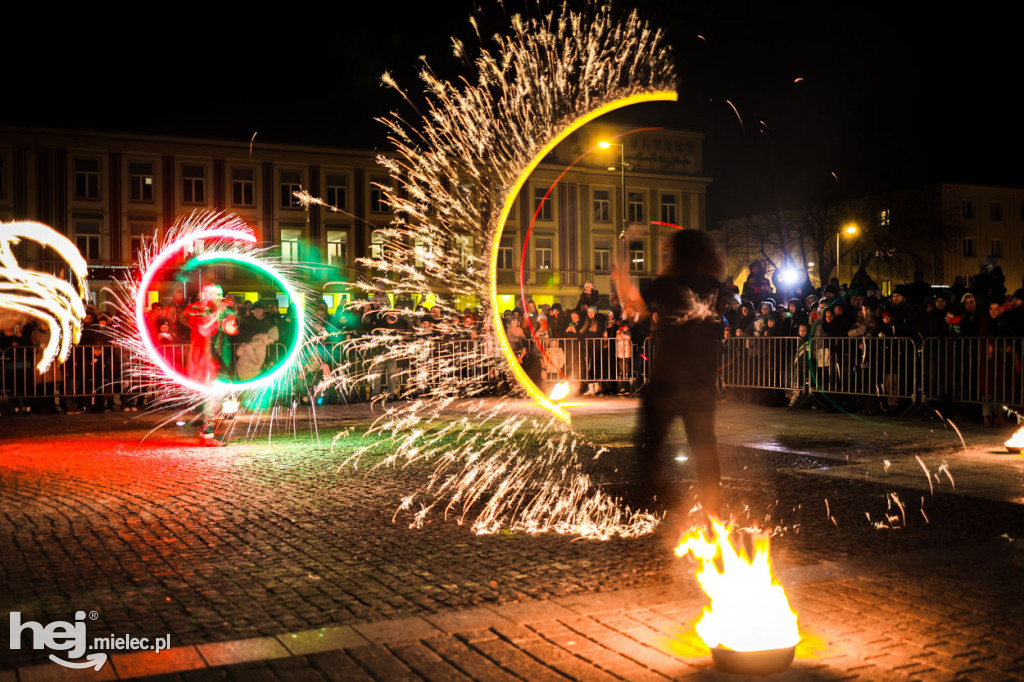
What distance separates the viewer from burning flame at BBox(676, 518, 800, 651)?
149 inches

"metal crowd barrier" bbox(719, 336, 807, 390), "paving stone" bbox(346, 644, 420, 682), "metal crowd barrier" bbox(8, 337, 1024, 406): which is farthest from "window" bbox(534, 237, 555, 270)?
"paving stone" bbox(346, 644, 420, 682)

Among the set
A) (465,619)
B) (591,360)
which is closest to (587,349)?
(591,360)

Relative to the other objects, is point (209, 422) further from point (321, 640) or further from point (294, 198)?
point (294, 198)

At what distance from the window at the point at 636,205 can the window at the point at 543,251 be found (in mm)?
5166

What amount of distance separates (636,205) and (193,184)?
2594 centimetres

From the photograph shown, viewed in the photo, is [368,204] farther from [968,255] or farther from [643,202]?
[968,255]

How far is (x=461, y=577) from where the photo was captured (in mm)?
5254

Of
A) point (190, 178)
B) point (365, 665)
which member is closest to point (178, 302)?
point (365, 665)

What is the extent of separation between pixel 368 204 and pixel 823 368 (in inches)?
1707

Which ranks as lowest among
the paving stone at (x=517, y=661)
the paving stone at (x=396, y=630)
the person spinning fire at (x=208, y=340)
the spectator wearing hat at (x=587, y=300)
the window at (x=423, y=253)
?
the paving stone at (x=517, y=661)

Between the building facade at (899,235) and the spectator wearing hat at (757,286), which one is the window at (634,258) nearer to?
the spectator wearing hat at (757,286)

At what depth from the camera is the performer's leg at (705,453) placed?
222 inches

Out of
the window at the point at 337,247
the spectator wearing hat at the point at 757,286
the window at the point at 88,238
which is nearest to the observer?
the spectator wearing hat at the point at 757,286

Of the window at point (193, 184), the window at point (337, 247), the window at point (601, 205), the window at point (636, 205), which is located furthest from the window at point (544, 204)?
the window at point (193, 184)
